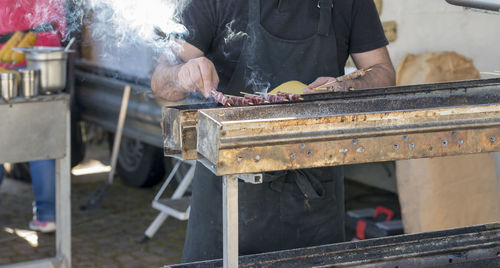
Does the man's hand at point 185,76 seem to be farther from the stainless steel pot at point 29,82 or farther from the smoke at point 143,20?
the stainless steel pot at point 29,82

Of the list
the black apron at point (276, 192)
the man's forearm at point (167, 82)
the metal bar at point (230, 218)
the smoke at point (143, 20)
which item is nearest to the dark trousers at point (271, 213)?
the black apron at point (276, 192)

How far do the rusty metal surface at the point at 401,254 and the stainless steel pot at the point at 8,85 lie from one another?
2.43 meters

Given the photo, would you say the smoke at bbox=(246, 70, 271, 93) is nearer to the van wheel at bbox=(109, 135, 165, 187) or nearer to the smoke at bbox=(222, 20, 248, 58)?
the smoke at bbox=(222, 20, 248, 58)

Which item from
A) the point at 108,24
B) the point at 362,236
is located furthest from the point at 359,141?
the point at 362,236

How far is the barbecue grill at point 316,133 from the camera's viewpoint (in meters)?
1.58

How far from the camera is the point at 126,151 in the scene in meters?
6.25

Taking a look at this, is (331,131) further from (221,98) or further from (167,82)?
(167,82)

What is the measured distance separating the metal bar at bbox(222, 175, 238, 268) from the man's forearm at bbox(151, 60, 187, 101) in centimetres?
74

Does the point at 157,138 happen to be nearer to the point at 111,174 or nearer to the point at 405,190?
the point at 111,174

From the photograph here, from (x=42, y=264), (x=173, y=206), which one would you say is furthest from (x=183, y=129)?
(x=173, y=206)

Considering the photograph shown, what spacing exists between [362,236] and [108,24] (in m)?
2.02

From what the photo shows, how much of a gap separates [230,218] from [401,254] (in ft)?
1.80

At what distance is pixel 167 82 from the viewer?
7.72 ft

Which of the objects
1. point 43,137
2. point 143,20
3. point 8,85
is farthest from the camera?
point 43,137
